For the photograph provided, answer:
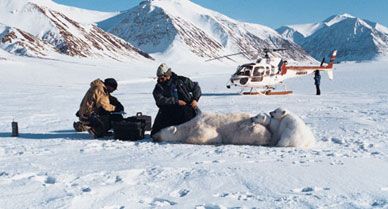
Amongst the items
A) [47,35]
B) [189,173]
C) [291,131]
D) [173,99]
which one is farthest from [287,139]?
[47,35]

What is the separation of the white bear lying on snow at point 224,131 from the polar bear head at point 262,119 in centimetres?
6

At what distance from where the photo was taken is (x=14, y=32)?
88.8 m

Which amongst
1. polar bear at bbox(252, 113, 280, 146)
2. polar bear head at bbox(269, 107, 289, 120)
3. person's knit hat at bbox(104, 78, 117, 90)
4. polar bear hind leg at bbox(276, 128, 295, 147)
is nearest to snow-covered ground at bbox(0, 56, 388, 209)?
polar bear hind leg at bbox(276, 128, 295, 147)

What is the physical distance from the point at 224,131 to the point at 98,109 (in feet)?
7.21

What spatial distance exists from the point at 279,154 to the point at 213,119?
1.33m

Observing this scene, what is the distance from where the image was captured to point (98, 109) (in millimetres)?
8352

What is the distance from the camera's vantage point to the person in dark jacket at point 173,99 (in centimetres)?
794

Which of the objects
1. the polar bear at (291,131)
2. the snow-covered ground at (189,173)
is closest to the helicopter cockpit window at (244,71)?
the snow-covered ground at (189,173)

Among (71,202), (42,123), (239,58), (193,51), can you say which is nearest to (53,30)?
(193,51)

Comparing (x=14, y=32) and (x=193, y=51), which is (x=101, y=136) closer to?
(x=14, y=32)

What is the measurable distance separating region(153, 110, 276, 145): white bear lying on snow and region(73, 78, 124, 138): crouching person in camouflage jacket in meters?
1.32

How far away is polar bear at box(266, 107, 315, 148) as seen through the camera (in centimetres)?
718

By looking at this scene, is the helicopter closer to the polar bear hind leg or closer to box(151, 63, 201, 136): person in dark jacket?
box(151, 63, 201, 136): person in dark jacket

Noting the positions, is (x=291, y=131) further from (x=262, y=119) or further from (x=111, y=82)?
(x=111, y=82)
